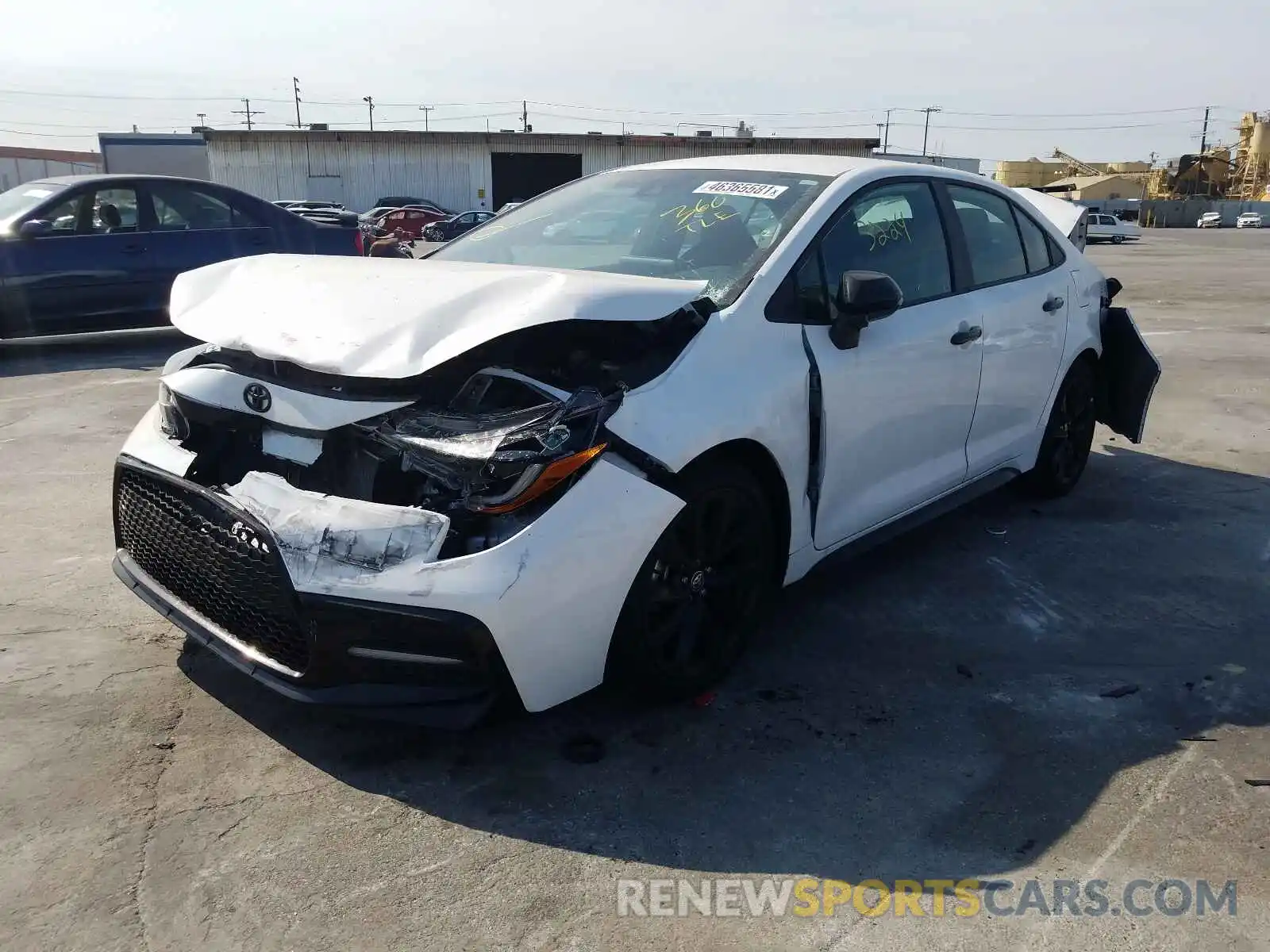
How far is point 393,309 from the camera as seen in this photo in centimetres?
289

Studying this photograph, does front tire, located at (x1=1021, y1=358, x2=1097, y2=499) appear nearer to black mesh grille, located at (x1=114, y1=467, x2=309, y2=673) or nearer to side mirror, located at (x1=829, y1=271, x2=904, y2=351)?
side mirror, located at (x1=829, y1=271, x2=904, y2=351)

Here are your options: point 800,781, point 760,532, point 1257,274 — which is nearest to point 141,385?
point 760,532

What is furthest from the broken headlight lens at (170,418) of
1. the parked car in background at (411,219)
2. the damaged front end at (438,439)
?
the parked car in background at (411,219)

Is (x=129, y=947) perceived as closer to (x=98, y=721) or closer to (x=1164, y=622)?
(x=98, y=721)

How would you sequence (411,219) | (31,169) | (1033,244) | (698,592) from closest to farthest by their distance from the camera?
(698,592)
(1033,244)
(411,219)
(31,169)

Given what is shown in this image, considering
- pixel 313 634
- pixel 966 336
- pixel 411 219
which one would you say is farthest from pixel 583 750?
pixel 411 219

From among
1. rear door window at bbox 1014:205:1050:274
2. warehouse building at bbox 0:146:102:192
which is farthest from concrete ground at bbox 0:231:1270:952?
warehouse building at bbox 0:146:102:192

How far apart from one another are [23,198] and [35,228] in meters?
0.52

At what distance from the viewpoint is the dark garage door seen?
4906cm

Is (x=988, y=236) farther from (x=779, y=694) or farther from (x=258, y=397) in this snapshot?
(x=258, y=397)

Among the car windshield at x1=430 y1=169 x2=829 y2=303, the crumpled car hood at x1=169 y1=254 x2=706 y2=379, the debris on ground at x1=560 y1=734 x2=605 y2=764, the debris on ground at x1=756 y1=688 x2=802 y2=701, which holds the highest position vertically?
the car windshield at x1=430 y1=169 x2=829 y2=303

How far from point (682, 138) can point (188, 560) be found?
48.5 metres

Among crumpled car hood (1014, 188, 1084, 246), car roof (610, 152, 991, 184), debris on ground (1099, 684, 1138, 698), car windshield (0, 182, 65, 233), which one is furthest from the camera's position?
car windshield (0, 182, 65, 233)

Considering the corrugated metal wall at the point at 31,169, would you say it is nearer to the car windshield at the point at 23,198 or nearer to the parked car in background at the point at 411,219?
the parked car in background at the point at 411,219
